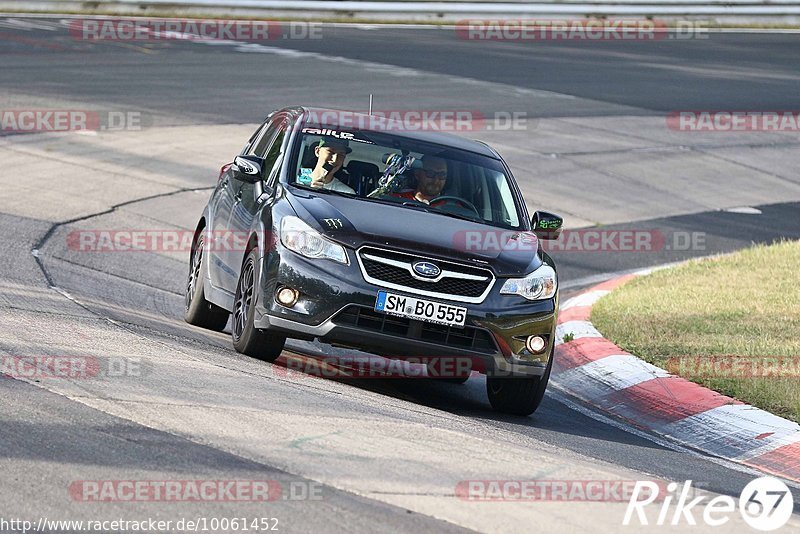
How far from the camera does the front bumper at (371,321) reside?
828 cm

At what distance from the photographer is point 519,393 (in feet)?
29.1

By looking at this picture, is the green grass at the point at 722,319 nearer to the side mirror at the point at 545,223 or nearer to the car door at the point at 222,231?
the side mirror at the point at 545,223

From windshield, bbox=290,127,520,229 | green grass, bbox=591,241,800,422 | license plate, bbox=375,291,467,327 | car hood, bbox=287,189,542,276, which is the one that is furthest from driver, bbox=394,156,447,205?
green grass, bbox=591,241,800,422

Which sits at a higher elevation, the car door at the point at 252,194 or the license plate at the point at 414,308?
the car door at the point at 252,194

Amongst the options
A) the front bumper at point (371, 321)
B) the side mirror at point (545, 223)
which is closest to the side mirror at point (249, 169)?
the front bumper at point (371, 321)

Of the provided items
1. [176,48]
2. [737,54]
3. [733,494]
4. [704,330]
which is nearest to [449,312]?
[733,494]

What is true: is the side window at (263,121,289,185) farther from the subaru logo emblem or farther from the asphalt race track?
the subaru logo emblem

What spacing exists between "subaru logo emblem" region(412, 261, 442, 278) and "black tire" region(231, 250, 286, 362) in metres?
1.03

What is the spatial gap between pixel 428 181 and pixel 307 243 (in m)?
1.32

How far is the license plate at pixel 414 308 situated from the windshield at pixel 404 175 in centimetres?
104

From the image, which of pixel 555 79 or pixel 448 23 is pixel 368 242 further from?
pixel 448 23

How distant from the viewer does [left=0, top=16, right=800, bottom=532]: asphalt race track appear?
19.6 ft

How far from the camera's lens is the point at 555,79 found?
90.7 feet

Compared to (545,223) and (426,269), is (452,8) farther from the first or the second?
(426,269)
